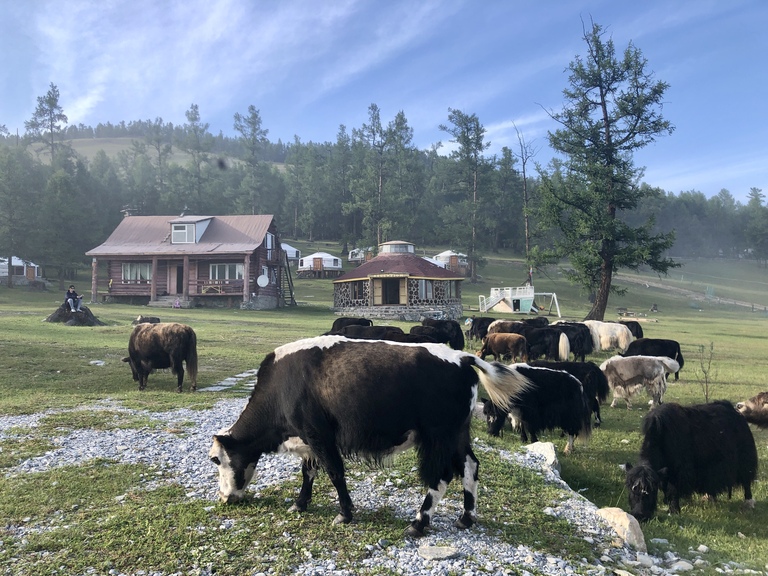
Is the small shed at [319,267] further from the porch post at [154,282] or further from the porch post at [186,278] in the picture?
the porch post at [154,282]

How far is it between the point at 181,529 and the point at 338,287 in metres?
36.5

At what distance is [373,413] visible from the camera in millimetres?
4664

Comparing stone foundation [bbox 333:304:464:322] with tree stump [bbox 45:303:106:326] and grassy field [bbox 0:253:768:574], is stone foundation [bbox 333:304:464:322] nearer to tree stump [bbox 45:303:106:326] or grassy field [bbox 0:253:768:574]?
tree stump [bbox 45:303:106:326]

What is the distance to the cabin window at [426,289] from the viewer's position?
127ft

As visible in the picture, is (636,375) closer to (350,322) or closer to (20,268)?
(350,322)

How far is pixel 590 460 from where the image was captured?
25.9ft

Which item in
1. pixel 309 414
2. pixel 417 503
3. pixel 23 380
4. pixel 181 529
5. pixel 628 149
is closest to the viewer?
pixel 181 529

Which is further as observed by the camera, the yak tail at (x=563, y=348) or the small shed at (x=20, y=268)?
the small shed at (x=20, y=268)

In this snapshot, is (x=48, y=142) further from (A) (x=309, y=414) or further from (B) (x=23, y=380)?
(A) (x=309, y=414)

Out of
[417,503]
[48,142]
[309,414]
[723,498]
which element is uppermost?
[48,142]

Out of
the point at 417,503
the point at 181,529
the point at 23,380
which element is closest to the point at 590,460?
the point at 417,503

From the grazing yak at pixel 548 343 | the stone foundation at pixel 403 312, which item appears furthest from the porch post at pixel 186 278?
the grazing yak at pixel 548 343

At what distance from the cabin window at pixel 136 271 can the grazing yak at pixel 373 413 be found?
128 ft

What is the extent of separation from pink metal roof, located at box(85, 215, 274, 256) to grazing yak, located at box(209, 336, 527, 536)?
3453cm
